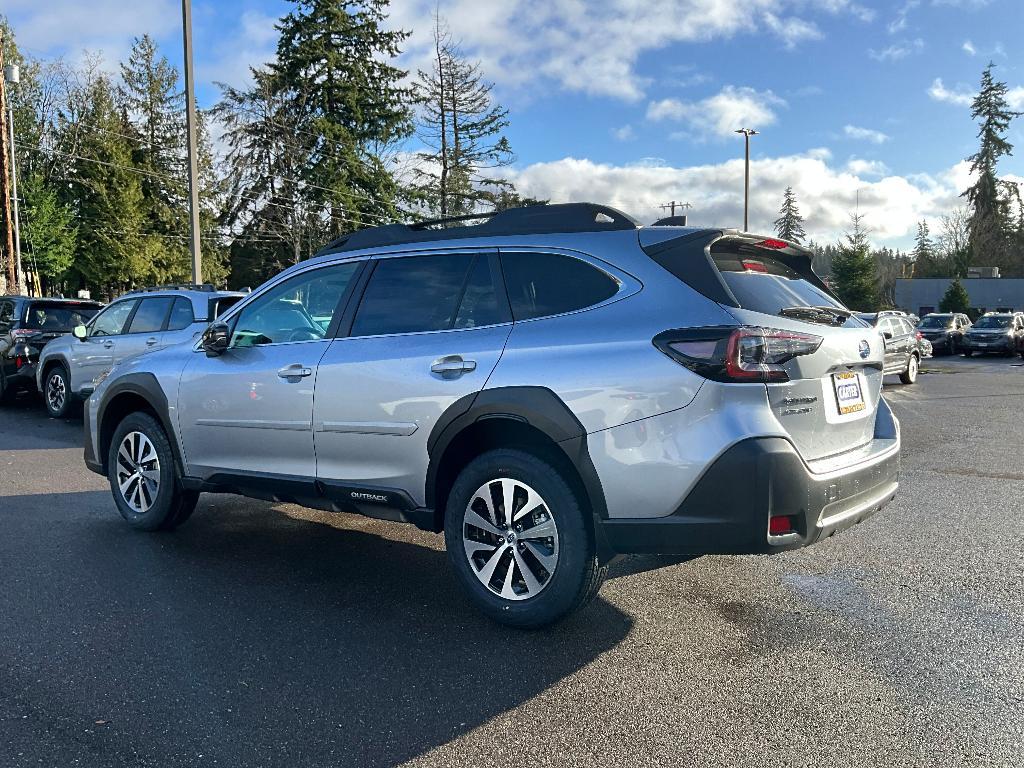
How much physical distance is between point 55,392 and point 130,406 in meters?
6.93

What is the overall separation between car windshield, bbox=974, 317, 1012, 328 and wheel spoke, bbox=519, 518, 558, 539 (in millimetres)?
34391

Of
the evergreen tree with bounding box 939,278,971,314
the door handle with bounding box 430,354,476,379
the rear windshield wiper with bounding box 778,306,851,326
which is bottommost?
the door handle with bounding box 430,354,476,379

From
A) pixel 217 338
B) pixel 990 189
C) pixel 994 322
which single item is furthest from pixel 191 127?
pixel 990 189

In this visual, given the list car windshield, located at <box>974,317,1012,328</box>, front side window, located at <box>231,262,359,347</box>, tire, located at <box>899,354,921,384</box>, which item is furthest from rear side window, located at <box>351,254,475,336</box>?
car windshield, located at <box>974,317,1012,328</box>

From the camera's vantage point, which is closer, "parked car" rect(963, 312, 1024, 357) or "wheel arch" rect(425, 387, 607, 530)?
"wheel arch" rect(425, 387, 607, 530)

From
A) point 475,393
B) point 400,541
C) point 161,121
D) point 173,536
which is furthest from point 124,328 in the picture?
point 161,121

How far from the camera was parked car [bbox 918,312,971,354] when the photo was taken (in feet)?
107

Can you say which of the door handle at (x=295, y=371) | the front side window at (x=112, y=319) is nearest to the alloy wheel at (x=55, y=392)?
the front side window at (x=112, y=319)

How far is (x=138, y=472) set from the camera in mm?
5660

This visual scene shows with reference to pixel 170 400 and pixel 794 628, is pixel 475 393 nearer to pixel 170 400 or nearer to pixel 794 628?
pixel 794 628

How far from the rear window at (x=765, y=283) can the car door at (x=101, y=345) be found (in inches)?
366

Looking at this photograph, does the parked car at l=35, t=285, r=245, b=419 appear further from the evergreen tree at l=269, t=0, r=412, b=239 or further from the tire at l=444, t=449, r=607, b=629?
the evergreen tree at l=269, t=0, r=412, b=239

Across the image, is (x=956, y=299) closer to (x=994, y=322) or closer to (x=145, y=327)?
(x=994, y=322)

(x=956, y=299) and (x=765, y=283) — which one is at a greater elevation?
(x=956, y=299)
